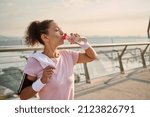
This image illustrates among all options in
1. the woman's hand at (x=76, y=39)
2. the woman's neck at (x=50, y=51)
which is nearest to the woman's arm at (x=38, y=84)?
the woman's neck at (x=50, y=51)

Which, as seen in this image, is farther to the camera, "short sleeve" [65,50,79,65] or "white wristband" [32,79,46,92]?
"short sleeve" [65,50,79,65]

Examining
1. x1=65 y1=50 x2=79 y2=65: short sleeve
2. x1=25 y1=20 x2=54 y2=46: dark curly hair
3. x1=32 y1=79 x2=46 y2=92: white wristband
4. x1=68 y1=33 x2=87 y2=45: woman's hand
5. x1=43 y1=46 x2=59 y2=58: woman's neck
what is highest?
x1=25 y1=20 x2=54 y2=46: dark curly hair

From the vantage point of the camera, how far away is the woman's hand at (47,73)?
117 cm

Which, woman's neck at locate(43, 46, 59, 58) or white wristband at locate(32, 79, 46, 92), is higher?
woman's neck at locate(43, 46, 59, 58)

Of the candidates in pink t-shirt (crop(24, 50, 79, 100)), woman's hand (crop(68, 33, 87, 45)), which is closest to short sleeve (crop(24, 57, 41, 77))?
pink t-shirt (crop(24, 50, 79, 100))

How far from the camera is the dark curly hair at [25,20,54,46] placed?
130 centimetres

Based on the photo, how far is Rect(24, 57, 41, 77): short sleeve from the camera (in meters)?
1.21

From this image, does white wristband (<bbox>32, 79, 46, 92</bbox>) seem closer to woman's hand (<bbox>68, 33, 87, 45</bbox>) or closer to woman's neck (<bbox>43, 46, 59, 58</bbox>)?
woman's neck (<bbox>43, 46, 59, 58</bbox>)

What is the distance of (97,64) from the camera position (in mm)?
3029

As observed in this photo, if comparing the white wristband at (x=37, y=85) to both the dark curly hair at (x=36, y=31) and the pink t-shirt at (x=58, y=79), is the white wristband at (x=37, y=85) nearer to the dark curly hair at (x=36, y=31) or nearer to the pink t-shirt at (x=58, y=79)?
the pink t-shirt at (x=58, y=79)

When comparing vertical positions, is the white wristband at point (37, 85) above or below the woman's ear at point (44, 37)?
below

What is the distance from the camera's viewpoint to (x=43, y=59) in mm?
1245

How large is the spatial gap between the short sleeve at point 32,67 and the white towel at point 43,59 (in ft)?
0.06

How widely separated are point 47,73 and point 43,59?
10cm
